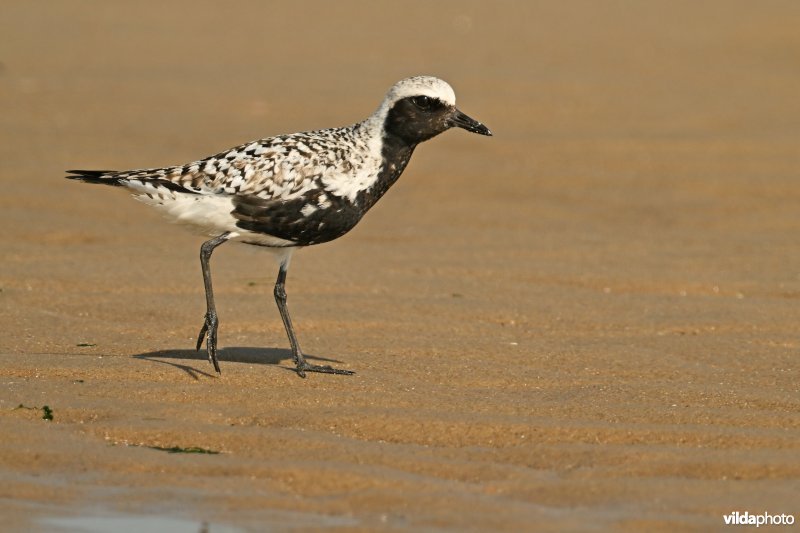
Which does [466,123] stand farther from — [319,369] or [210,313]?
[210,313]

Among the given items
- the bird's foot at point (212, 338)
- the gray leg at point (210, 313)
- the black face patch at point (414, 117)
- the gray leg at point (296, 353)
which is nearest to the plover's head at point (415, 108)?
the black face patch at point (414, 117)

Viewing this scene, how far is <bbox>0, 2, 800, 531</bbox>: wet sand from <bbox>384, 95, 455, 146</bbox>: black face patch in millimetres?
1432

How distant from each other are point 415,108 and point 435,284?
256 centimetres

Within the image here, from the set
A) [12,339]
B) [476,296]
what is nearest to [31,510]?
[12,339]

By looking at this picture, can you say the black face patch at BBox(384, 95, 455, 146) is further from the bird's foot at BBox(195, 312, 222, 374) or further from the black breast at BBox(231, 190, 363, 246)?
the bird's foot at BBox(195, 312, 222, 374)

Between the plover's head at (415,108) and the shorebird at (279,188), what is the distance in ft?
0.07

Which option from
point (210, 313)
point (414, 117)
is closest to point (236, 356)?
point (210, 313)

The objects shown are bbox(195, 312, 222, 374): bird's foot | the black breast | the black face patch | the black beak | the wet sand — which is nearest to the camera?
the wet sand

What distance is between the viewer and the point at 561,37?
795 inches

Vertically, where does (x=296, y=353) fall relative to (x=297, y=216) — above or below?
below

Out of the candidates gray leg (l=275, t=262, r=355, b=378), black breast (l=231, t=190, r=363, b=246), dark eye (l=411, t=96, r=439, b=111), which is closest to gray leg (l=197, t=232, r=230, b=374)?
black breast (l=231, t=190, r=363, b=246)

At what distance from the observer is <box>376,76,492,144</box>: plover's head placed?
8.78 m

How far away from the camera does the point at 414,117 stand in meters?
8.80

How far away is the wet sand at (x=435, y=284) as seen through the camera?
6.34 m
